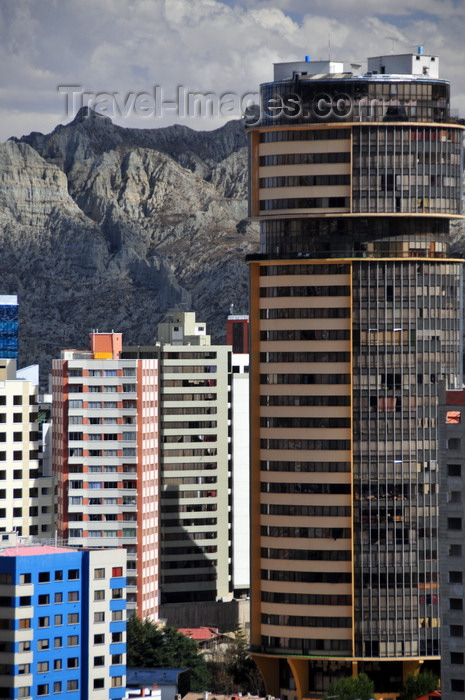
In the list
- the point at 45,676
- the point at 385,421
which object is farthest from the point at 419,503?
the point at 45,676

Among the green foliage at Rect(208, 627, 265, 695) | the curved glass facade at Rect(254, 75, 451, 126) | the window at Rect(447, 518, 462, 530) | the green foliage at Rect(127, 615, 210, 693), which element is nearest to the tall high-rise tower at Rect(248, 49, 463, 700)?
the curved glass facade at Rect(254, 75, 451, 126)

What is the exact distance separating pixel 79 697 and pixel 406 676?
38.5 metres

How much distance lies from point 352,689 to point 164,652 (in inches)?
1196

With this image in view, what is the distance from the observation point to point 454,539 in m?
136

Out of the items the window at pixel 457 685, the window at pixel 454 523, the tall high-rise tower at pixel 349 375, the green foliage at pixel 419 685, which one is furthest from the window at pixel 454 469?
the tall high-rise tower at pixel 349 375

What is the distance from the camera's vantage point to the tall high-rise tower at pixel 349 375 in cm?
17450

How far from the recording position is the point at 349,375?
17550 cm

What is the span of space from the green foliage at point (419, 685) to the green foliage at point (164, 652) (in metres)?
22.1

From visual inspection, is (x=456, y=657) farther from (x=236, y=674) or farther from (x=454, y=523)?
(x=236, y=674)

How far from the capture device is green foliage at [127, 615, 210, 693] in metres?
188

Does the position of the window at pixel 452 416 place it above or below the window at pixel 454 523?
above

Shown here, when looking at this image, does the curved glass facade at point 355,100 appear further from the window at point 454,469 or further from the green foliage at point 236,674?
the green foliage at point 236,674

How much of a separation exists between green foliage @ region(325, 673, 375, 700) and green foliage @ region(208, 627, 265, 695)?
1343 centimetres

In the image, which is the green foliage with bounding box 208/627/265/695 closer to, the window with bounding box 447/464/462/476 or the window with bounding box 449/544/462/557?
the window with bounding box 449/544/462/557
